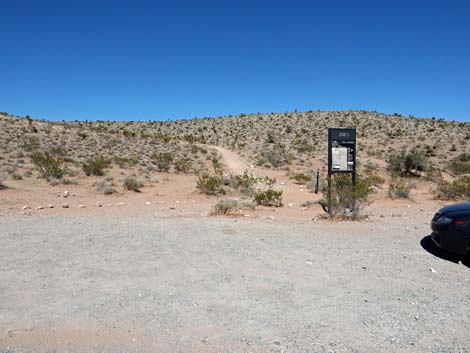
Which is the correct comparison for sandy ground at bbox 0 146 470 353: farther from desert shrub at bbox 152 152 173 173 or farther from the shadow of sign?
desert shrub at bbox 152 152 173 173

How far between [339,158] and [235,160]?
2318 centimetres

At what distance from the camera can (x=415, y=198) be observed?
16.5 meters

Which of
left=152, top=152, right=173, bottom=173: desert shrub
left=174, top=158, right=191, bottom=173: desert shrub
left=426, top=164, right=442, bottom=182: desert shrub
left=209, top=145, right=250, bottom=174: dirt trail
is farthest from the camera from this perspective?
left=209, top=145, right=250, bottom=174: dirt trail

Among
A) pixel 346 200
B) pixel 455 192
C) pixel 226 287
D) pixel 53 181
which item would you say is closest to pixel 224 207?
pixel 346 200

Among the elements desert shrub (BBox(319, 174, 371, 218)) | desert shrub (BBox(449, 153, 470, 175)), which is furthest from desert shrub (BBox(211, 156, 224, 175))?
desert shrub (BBox(449, 153, 470, 175))

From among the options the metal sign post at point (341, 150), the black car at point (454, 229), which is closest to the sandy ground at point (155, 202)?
the metal sign post at point (341, 150)

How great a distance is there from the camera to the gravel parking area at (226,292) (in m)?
4.20

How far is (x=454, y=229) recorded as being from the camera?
6.95 metres

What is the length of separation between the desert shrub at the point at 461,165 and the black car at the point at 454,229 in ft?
78.0

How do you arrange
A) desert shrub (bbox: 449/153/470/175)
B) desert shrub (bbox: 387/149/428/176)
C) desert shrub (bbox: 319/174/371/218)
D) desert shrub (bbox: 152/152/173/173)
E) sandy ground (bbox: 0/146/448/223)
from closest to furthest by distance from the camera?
desert shrub (bbox: 319/174/371/218)
sandy ground (bbox: 0/146/448/223)
desert shrub (bbox: 152/152/173/173)
desert shrub (bbox: 387/149/428/176)
desert shrub (bbox: 449/153/470/175)

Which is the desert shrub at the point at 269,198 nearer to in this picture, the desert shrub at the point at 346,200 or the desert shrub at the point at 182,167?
the desert shrub at the point at 346,200

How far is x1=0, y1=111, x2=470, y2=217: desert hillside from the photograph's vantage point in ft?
59.4

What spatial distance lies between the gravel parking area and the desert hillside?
15.8 feet

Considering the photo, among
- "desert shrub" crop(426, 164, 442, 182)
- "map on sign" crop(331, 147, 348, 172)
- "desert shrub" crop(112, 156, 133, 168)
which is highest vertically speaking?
"map on sign" crop(331, 147, 348, 172)
